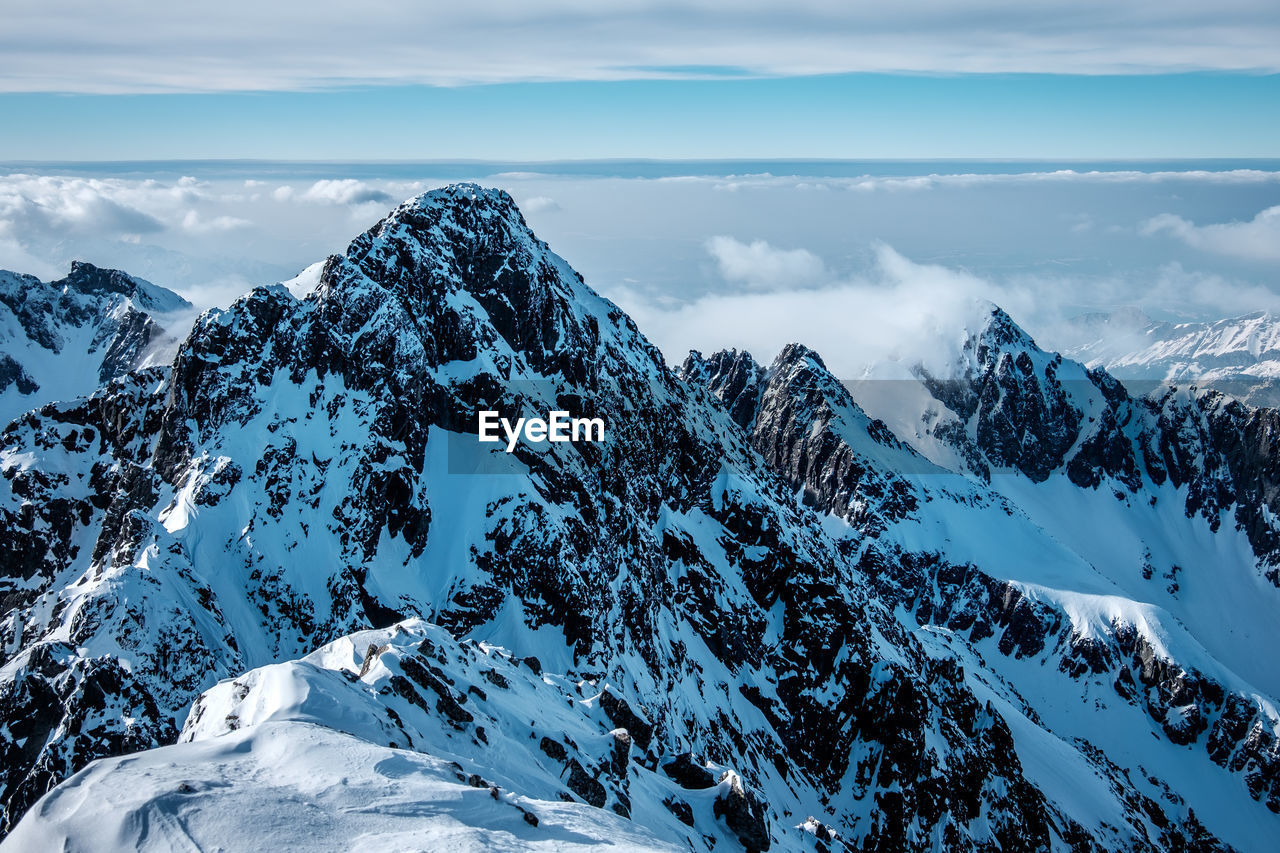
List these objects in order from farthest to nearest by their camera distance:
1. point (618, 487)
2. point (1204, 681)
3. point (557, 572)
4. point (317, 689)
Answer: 1. point (1204, 681)
2. point (618, 487)
3. point (557, 572)
4. point (317, 689)

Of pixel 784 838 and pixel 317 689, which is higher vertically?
pixel 317 689

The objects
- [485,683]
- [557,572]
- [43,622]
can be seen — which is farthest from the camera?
[557,572]

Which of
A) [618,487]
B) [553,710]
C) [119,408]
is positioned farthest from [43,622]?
[618,487]

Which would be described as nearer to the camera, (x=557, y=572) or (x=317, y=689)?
(x=317, y=689)

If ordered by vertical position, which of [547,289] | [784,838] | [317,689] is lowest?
[784,838]

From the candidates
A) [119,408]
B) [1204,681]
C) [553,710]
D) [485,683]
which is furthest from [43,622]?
[1204,681]

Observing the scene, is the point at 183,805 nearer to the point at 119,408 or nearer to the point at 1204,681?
the point at 119,408

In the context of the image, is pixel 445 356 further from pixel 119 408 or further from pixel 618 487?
pixel 119 408
